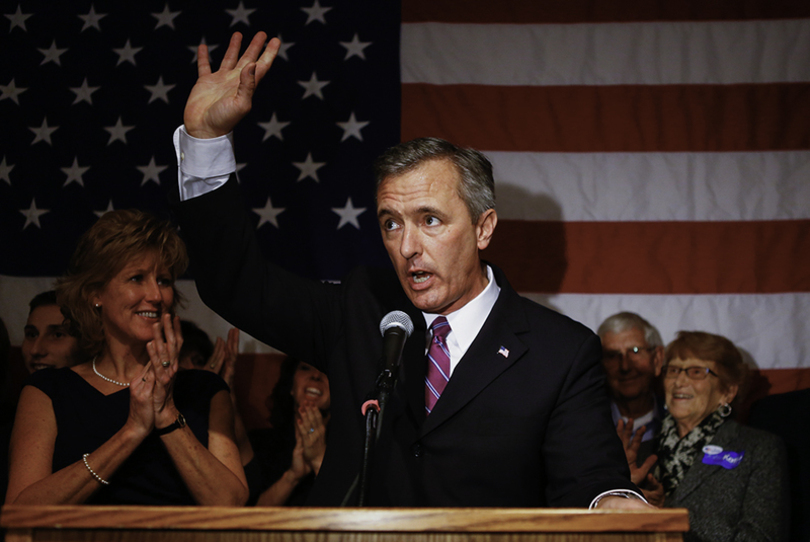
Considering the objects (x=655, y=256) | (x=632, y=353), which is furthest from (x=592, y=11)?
(x=632, y=353)

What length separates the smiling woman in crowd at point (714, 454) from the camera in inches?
109

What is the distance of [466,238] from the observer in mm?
1823

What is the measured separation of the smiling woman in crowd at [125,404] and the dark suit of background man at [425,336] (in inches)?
18.8

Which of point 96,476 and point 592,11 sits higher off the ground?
point 592,11

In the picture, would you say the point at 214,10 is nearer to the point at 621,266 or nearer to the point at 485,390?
the point at 621,266

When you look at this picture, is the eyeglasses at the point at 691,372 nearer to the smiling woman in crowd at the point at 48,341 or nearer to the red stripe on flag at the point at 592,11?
the red stripe on flag at the point at 592,11

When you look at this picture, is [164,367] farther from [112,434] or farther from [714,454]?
[714,454]

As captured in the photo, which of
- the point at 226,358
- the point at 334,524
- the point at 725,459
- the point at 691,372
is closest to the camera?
the point at 334,524

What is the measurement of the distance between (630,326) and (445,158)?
188cm

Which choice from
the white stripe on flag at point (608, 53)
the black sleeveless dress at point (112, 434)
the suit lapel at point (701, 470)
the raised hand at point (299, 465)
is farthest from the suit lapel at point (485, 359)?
the white stripe on flag at point (608, 53)

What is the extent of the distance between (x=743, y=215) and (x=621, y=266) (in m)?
0.63

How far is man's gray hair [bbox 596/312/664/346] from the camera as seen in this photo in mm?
3348

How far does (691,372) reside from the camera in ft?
10.5

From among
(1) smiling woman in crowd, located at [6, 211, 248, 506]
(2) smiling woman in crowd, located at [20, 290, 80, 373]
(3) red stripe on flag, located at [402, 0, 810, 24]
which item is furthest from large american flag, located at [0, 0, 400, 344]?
(1) smiling woman in crowd, located at [6, 211, 248, 506]
